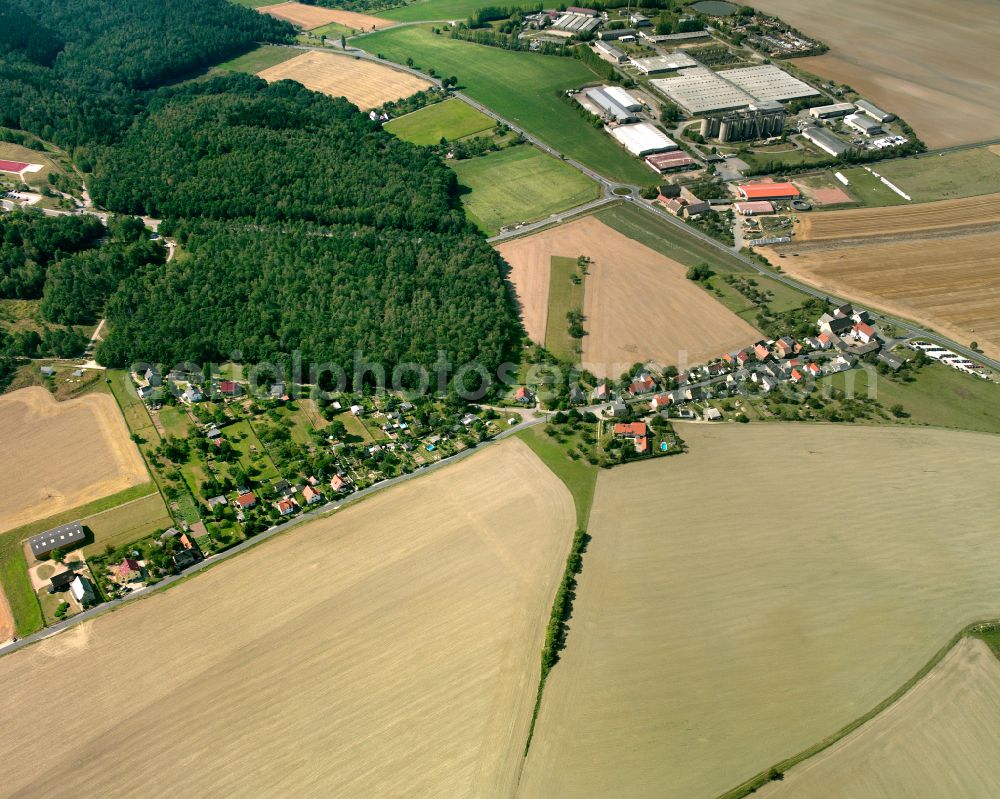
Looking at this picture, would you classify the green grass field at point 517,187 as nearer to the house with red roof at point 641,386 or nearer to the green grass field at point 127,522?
the house with red roof at point 641,386

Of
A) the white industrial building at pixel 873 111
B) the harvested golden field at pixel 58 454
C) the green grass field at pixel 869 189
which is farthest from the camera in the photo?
the white industrial building at pixel 873 111

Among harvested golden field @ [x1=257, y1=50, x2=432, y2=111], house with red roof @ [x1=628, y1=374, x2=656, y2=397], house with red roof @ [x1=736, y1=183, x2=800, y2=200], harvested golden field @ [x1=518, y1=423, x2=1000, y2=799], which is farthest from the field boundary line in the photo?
harvested golden field @ [x1=257, y1=50, x2=432, y2=111]

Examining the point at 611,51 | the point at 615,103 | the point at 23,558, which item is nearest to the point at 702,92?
the point at 615,103

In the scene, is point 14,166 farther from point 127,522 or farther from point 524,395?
point 524,395

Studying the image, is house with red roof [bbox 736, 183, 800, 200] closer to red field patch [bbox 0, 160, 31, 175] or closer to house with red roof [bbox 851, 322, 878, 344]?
house with red roof [bbox 851, 322, 878, 344]

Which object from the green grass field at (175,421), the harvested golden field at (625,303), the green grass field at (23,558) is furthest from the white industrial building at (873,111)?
the green grass field at (23,558)

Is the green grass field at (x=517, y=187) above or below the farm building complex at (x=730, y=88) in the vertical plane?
below

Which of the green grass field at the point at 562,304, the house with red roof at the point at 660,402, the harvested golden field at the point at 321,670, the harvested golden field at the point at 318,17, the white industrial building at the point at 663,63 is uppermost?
the harvested golden field at the point at 318,17

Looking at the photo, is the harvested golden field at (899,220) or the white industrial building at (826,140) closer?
the harvested golden field at (899,220)
